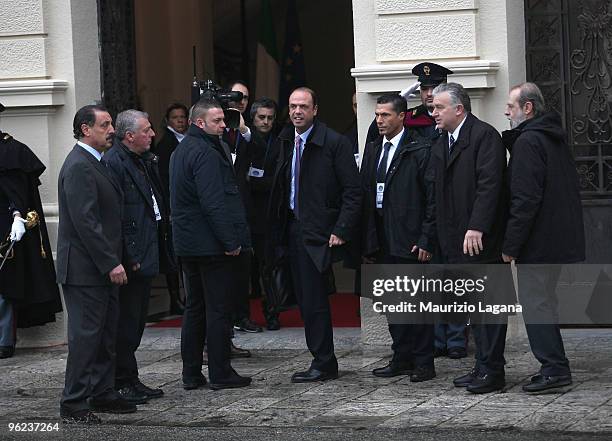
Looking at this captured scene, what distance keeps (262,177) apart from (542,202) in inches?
135

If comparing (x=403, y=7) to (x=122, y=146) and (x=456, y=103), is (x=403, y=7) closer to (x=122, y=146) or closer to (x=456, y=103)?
(x=456, y=103)

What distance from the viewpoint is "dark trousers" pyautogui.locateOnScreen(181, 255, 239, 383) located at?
9523 mm

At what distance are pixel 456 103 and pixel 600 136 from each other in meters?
2.26

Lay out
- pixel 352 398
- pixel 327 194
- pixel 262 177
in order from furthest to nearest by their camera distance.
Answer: pixel 262 177
pixel 327 194
pixel 352 398

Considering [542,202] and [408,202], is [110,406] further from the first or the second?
[542,202]

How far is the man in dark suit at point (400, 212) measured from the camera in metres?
9.62

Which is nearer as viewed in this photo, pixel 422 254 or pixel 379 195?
pixel 422 254

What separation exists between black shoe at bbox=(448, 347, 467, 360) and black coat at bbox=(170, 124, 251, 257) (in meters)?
1.90

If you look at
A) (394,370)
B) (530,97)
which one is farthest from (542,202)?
(394,370)

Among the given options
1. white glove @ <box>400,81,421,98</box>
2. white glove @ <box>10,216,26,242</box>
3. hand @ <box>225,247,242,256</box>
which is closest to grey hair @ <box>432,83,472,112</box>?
white glove @ <box>400,81,421,98</box>

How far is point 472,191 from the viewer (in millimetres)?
9047

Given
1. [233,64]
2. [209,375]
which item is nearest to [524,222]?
[209,375]

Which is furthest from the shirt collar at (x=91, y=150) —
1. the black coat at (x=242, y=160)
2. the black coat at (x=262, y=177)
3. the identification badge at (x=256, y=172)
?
the identification badge at (x=256, y=172)

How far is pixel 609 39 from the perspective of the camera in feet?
36.2
